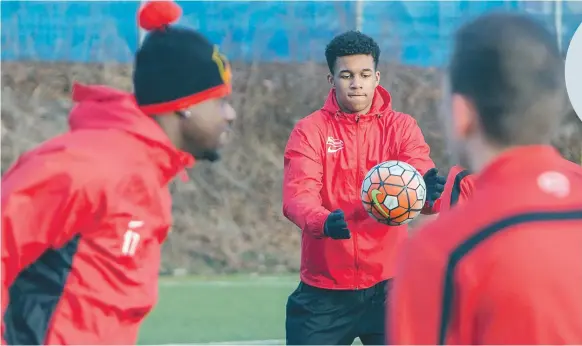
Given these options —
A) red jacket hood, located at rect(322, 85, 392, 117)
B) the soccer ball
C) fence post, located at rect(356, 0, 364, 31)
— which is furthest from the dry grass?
the soccer ball

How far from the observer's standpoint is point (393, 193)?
4914 mm

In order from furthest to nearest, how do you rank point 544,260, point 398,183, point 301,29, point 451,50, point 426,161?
point 301,29 → point 426,161 → point 398,183 → point 451,50 → point 544,260

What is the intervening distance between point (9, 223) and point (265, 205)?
33.1ft

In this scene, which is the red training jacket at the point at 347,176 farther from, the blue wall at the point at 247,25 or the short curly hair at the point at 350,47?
the blue wall at the point at 247,25

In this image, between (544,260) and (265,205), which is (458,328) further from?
(265,205)

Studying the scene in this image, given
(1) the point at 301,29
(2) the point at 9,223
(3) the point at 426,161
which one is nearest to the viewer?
(2) the point at 9,223

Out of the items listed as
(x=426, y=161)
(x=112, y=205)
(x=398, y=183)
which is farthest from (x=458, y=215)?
(x=426, y=161)

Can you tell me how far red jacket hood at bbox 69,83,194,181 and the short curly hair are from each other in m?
1.96

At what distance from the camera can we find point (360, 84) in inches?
206

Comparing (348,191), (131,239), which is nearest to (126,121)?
(131,239)

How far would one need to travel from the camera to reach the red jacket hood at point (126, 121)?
11.2 ft

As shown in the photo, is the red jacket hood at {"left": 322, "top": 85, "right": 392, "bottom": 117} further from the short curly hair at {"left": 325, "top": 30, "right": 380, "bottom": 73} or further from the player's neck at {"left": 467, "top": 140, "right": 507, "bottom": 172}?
the player's neck at {"left": 467, "top": 140, "right": 507, "bottom": 172}

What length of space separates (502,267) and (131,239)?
1.57 m

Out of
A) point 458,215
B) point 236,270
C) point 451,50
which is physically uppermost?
point 451,50
